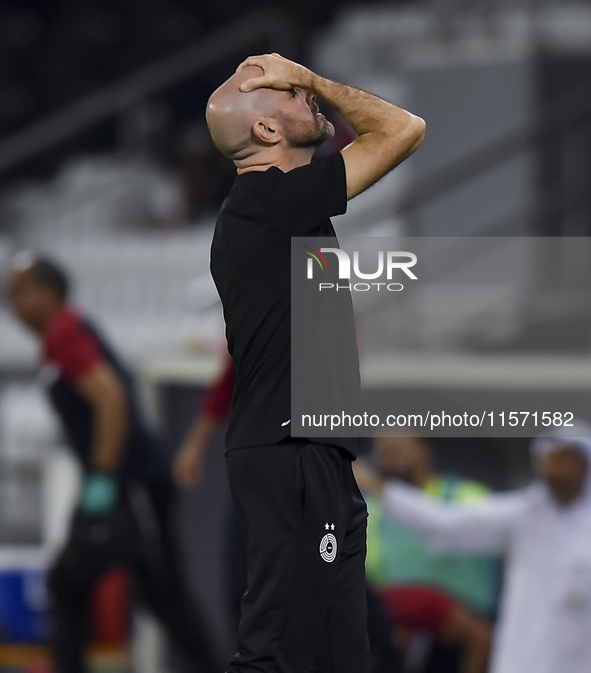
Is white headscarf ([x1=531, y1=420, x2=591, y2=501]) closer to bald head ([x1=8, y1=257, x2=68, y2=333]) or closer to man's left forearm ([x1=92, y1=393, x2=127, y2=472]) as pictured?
man's left forearm ([x1=92, y1=393, x2=127, y2=472])

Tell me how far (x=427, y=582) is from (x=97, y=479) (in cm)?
144

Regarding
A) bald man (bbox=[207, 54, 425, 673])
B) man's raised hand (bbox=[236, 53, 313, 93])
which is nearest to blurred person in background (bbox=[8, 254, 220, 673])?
bald man (bbox=[207, 54, 425, 673])

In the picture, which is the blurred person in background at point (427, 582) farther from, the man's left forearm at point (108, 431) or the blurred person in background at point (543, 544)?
the man's left forearm at point (108, 431)

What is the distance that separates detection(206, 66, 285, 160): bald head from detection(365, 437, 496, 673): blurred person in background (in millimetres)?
2746

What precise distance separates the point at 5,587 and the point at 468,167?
308 centimetres

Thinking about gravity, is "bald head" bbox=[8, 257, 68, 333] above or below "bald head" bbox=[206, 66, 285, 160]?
below

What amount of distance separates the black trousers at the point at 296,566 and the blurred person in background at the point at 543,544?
2.02 m

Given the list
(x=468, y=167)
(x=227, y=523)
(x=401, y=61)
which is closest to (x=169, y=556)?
(x=227, y=523)

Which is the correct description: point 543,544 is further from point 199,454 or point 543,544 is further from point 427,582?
point 199,454

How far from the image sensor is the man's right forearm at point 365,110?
2.43 meters

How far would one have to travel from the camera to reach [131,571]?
206 inches

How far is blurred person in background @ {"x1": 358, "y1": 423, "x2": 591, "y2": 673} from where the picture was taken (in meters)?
4.34

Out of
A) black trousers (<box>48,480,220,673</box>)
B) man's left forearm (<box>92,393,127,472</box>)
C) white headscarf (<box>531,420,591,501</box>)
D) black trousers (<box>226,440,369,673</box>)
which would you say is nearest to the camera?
black trousers (<box>226,440,369,673</box>)

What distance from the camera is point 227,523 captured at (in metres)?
5.48
